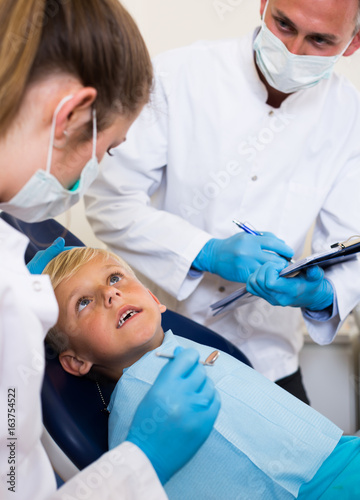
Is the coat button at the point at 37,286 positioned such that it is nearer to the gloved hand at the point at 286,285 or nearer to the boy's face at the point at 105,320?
the boy's face at the point at 105,320

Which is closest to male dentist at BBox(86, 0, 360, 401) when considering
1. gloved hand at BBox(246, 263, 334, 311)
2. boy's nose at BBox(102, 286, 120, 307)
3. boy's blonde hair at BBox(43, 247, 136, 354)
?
gloved hand at BBox(246, 263, 334, 311)

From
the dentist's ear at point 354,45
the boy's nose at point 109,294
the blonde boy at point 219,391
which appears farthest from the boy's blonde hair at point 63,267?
the dentist's ear at point 354,45

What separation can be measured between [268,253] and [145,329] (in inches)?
17.4

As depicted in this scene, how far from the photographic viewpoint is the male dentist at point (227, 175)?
171cm

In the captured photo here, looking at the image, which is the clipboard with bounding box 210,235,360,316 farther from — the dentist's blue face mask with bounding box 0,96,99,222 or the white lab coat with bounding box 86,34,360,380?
the dentist's blue face mask with bounding box 0,96,99,222

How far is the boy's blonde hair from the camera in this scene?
1472mm

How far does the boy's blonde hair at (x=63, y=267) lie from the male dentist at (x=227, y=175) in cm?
21

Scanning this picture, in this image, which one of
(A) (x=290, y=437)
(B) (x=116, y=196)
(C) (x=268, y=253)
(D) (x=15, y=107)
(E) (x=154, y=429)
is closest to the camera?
(D) (x=15, y=107)

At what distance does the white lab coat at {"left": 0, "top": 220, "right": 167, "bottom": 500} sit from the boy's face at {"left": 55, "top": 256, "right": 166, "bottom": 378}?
49cm

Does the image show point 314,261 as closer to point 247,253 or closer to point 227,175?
point 247,253

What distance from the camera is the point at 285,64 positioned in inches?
62.1

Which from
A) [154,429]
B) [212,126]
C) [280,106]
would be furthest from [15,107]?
[280,106]

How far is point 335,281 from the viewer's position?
167 cm

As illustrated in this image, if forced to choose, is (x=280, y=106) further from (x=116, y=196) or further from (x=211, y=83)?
(x=116, y=196)
